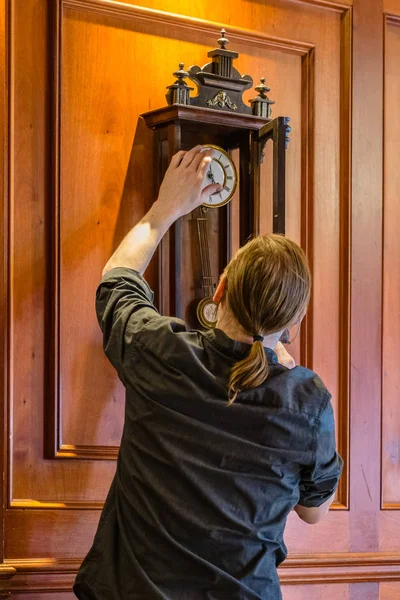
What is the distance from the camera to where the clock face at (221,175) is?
2.19 m

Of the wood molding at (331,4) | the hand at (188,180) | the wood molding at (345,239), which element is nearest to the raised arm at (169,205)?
the hand at (188,180)

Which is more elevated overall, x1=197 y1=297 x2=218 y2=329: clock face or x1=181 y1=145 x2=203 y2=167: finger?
x1=181 y1=145 x2=203 y2=167: finger

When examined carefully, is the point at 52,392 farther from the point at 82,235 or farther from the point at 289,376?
the point at 289,376

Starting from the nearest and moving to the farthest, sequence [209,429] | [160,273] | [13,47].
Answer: [209,429] → [13,47] → [160,273]

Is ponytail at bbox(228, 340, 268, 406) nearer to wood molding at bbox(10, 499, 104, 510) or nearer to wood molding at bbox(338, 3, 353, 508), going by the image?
wood molding at bbox(10, 499, 104, 510)

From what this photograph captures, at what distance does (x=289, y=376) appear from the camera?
5.45 ft

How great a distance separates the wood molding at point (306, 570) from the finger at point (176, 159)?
92 centimetres

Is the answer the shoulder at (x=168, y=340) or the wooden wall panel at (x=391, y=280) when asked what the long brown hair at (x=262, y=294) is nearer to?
the shoulder at (x=168, y=340)

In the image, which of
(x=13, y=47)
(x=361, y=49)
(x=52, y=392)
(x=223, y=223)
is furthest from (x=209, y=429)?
(x=361, y=49)

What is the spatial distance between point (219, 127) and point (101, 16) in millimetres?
378

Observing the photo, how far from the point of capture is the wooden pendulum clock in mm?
2191

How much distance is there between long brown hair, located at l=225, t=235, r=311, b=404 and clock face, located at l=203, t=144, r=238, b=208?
21.6 inches

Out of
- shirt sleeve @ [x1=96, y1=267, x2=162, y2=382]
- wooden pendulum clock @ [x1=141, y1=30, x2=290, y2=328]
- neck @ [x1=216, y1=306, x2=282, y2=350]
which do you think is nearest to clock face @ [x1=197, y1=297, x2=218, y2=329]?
wooden pendulum clock @ [x1=141, y1=30, x2=290, y2=328]

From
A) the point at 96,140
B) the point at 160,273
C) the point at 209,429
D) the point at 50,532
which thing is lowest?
the point at 50,532
